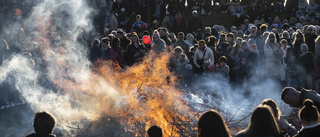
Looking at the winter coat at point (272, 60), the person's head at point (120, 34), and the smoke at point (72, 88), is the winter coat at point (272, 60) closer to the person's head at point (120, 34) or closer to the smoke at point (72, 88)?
the smoke at point (72, 88)

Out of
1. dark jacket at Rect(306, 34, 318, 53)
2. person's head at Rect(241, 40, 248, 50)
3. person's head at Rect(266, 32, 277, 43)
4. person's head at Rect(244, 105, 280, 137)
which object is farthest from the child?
person's head at Rect(244, 105, 280, 137)

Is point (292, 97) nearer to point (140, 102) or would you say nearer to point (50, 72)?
point (140, 102)

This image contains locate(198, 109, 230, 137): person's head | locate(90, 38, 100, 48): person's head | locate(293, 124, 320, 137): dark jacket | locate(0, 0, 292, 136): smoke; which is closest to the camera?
locate(198, 109, 230, 137): person's head

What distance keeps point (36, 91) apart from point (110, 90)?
441 centimetres

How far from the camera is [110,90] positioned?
9562mm

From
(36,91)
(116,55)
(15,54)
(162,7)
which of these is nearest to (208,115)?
(116,55)

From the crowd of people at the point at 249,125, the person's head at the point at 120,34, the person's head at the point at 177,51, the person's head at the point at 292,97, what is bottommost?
the crowd of people at the point at 249,125

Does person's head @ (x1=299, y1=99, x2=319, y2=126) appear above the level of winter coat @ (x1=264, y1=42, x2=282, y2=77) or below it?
below

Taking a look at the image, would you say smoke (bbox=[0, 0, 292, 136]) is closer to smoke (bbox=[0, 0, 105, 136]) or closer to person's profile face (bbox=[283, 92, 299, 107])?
smoke (bbox=[0, 0, 105, 136])

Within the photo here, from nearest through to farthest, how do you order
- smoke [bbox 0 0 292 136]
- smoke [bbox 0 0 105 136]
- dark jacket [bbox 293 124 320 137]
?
dark jacket [bbox 293 124 320 137] → smoke [bbox 0 0 292 136] → smoke [bbox 0 0 105 136]

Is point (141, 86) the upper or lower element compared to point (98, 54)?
lower

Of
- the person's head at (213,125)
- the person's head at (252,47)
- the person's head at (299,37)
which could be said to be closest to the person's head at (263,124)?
the person's head at (213,125)

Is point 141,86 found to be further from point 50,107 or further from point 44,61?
point 44,61

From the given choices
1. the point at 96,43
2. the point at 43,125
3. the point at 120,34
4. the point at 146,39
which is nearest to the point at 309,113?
the point at 43,125
